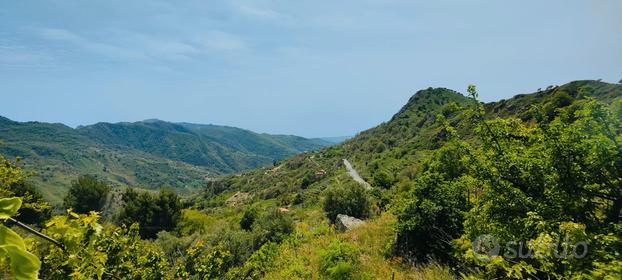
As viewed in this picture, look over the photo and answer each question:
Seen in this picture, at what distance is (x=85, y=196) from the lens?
41781mm

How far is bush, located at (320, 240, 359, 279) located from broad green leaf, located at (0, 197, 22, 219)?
952 cm

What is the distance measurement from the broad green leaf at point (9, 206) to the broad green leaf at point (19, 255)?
14 cm

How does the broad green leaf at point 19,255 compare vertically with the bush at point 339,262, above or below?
above

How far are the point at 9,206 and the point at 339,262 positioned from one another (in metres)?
9.99

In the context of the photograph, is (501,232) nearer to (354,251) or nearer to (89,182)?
(354,251)

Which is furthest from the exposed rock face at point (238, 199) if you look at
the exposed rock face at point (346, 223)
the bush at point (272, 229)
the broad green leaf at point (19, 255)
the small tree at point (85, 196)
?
the broad green leaf at point (19, 255)

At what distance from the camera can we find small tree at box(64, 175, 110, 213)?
41094mm

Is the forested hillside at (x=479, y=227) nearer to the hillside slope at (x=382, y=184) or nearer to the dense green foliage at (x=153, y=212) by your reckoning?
the hillside slope at (x=382, y=184)

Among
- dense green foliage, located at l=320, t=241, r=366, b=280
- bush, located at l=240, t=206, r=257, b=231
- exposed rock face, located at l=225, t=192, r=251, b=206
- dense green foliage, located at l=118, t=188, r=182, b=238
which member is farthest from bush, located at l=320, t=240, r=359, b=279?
exposed rock face, located at l=225, t=192, r=251, b=206

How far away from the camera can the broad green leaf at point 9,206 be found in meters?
1.22

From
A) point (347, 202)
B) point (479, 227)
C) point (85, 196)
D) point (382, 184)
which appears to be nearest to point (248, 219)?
point (347, 202)

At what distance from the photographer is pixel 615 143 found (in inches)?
192

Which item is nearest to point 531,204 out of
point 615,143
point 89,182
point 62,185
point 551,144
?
point 551,144

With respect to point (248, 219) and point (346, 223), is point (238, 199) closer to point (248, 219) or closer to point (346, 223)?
point (248, 219)
